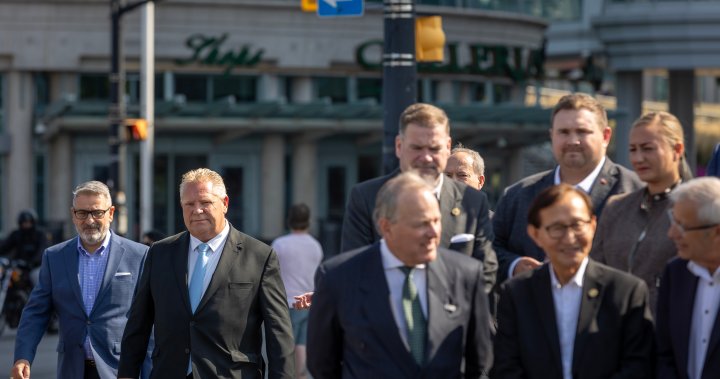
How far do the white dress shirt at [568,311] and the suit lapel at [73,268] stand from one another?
3.91 metres

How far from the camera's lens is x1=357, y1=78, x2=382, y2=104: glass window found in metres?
42.4

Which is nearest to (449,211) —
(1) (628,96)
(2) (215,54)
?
(2) (215,54)

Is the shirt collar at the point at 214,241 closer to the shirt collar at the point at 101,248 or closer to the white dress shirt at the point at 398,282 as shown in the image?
the shirt collar at the point at 101,248

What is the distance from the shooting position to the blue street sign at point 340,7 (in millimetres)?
15180

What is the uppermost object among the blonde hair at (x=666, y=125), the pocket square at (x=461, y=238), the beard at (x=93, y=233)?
the blonde hair at (x=666, y=125)

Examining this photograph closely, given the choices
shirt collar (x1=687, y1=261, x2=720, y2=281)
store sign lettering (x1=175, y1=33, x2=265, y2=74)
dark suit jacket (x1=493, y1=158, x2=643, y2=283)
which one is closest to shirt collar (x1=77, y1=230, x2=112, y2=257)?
dark suit jacket (x1=493, y1=158, x2=643, y2=283)

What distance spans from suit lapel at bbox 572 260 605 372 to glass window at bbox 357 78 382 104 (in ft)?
119

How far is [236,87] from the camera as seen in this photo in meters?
40.6

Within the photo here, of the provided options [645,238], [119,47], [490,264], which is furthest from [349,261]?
[119,47]

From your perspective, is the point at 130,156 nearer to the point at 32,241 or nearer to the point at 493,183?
the point at 493,183

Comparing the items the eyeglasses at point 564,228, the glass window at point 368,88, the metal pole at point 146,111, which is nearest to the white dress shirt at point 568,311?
the eyeglasses at point 564,228

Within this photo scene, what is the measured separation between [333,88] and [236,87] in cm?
304

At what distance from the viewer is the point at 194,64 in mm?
39812

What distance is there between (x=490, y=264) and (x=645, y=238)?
73 centimetres
